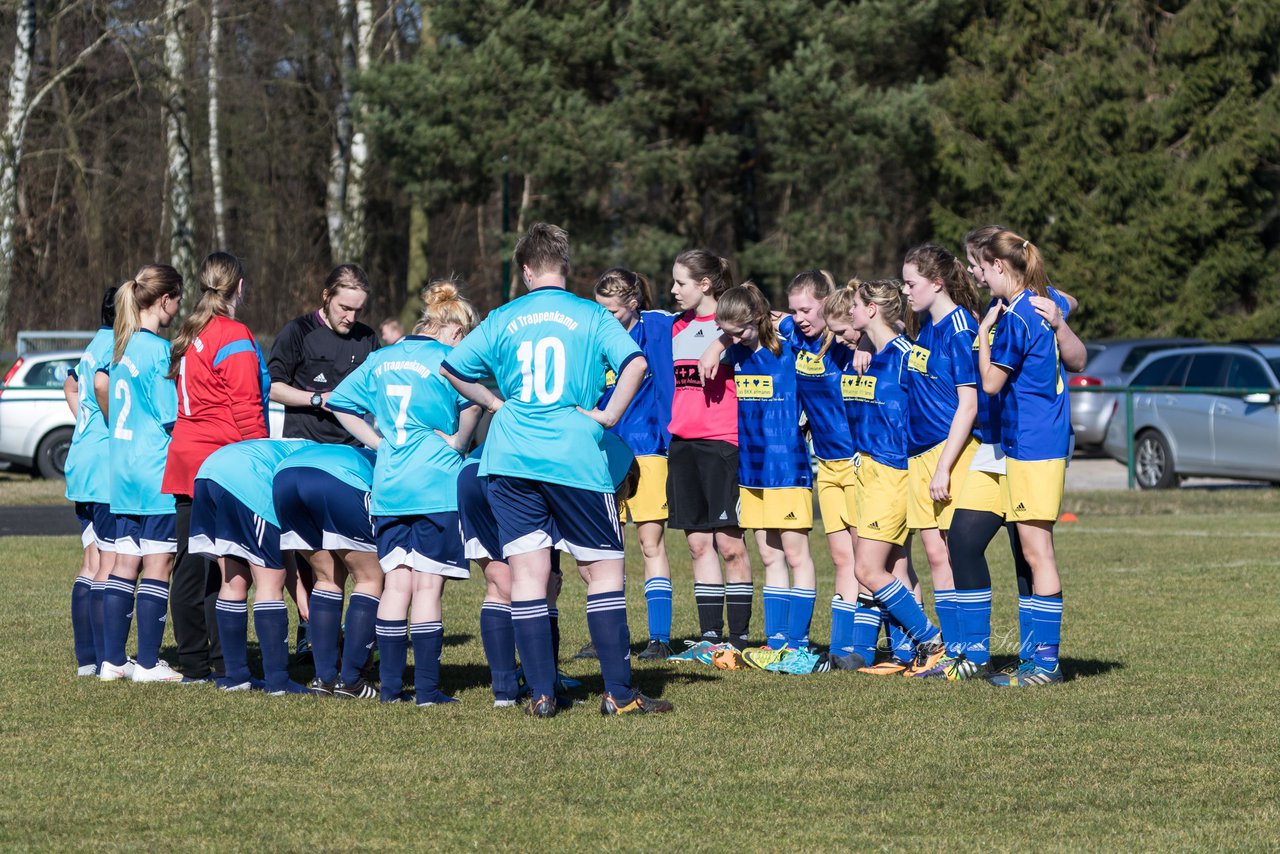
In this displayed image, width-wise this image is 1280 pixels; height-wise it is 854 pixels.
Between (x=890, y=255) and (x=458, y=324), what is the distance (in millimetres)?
33123

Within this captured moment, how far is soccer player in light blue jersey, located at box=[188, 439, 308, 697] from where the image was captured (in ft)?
25.0

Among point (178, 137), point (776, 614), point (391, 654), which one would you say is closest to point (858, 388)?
point (776, 614)

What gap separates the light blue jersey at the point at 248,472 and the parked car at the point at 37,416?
13.8m

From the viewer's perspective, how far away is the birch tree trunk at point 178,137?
32156 mm

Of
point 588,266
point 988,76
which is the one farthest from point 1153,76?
point 588,266

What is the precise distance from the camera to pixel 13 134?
29906 mm

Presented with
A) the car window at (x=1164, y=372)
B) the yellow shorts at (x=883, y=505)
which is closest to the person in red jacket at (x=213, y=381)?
the yellow shorts at (x=883, y=505)

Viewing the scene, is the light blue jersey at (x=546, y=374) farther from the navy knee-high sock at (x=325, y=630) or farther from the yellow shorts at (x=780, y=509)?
the yellow shorts at (x=780, y=509)

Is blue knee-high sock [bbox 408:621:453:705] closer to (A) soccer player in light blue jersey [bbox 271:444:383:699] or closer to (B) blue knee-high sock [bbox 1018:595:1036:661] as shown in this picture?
(A) soccer player in light blue jersey [bbox 271:444:383:699]

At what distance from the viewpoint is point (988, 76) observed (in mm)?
36781

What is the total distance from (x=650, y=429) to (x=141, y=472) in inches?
103

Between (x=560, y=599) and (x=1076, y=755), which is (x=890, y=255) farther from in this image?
(x=1076, y=755)

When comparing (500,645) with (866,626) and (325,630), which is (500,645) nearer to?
(325,630)

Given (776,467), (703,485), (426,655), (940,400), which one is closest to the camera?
(426,655)
